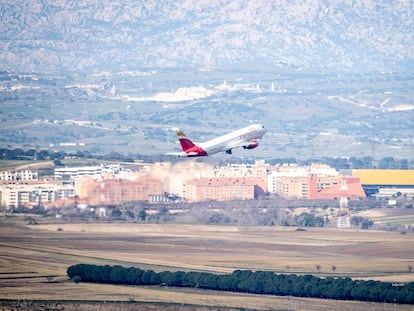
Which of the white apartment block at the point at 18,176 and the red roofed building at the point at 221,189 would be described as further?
the white apartment block at the point at 18,176

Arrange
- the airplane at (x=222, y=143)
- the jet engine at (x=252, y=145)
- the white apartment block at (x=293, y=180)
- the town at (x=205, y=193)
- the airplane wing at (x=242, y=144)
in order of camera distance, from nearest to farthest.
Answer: the airplane at (x=222, y=143), the airplane wing at (x=242, y=144), the jet engine at (x=252, y=145), the town at (x=205, y=193), the white apartment block at (x=293, y=180)

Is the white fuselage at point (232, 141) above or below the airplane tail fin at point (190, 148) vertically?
above

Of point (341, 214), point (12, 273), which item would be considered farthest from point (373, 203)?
point (12, 273)

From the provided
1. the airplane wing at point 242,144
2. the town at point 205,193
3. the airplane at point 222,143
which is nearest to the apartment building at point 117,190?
the town at point 205,193

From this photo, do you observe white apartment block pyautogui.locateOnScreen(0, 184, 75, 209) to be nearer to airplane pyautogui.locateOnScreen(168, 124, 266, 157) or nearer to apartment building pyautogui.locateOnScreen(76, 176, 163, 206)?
apartment building pyautogui.locateOnScreen(76, 176, 163, 206)

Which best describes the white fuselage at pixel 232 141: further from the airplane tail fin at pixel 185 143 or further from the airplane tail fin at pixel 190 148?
the airplane tail fin at pixel 185 143

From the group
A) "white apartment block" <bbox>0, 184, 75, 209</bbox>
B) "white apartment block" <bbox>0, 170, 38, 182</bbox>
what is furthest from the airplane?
"white apartment block" <bbox>0, 170, 38, 182</bbox>
